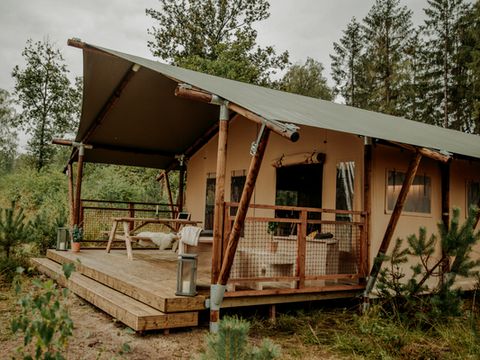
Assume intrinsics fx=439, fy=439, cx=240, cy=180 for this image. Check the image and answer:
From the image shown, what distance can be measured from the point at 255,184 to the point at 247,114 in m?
3.16

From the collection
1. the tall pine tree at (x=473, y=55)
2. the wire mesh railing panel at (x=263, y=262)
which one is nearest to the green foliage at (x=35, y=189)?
the wire mesh railing panel at (x=263, y=262)

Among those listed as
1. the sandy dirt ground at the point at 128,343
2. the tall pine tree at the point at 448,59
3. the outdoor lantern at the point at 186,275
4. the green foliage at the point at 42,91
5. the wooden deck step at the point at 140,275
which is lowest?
the sandy dirt ground at the point at 128,343

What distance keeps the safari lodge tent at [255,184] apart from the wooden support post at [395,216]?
0.01 meters

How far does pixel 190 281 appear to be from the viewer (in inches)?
194

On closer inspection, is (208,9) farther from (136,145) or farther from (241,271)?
(241,271)

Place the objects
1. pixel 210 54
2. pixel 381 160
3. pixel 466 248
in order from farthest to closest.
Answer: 1. pixel 210 54
2. pixel 381 160
3. pixel 466 248

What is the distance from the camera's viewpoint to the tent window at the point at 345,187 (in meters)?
6.77

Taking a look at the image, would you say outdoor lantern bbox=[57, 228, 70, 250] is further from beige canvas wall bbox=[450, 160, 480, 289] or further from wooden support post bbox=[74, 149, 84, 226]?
beige canvas wall bbox=[450, 160, 480, 289]

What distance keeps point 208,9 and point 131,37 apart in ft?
16.8

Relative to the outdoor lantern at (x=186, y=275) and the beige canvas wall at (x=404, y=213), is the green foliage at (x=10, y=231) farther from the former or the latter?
the beige canvas wall at (x=404, y=213)

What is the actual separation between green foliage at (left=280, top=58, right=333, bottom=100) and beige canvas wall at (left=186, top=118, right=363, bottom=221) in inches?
731

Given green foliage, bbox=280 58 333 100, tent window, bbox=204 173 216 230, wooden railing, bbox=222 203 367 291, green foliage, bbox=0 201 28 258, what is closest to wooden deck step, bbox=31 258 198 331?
wooden railing, bbox=222 203 367 291

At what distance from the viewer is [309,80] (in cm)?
2933

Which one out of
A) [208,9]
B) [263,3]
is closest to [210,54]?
[208,9]
